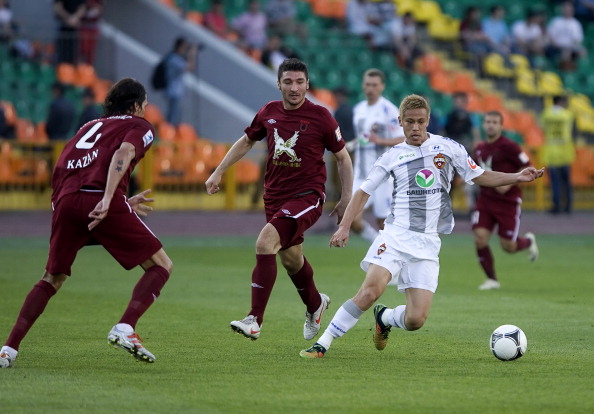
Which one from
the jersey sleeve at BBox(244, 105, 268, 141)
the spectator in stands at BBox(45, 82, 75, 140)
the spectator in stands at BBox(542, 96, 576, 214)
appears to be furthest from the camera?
the spectator in stands at BBox(542, 96, 576, 214)

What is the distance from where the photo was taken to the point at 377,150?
15.3 meters

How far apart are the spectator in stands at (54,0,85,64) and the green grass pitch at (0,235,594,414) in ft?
36.4

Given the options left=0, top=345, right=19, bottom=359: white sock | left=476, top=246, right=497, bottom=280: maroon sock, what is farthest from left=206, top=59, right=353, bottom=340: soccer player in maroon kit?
left=476, top=246, right=497, bottom=280: maroon sock

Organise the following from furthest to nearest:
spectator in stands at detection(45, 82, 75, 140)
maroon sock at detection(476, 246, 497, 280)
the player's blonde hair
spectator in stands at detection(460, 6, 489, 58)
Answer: spectator in stands at detection(460, 6, 489, 58)
spectator in stands at detection(45, 82, 75, 140)
maroon sock at detection(476, 246, 497, 280)
the player's blonde hair

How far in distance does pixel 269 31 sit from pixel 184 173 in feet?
17.9

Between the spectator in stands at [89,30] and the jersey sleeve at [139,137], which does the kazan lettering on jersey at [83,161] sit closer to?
the jersey sleeve at [139,137]

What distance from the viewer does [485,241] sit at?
1364 centimetres

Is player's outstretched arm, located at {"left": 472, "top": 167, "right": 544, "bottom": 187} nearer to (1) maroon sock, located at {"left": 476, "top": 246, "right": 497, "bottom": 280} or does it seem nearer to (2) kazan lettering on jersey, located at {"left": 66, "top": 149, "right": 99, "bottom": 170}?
(2) kazan lettering on jersey, located at {"left": 66, "top": 149, "right": 99, "bottom": 170}

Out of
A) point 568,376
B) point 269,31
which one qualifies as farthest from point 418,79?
point 568,376

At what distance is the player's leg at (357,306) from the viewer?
8391mm

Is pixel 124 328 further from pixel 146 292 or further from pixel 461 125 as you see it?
pixel 461 125

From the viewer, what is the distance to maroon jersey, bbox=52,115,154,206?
794cm

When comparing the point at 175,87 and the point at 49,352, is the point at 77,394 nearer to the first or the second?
the point at 49,352

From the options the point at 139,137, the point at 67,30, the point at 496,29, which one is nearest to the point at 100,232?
the point at 139,137
